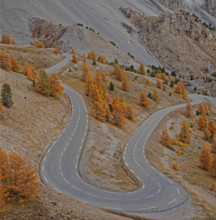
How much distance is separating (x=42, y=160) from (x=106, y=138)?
14.7 metres

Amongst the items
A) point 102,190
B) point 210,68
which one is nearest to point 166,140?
point 102,190

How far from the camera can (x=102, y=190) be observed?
73.8ft

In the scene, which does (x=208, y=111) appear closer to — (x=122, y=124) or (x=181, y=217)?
(x=122, y=124)

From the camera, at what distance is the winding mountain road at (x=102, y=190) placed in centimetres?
2042

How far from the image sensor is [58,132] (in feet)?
120

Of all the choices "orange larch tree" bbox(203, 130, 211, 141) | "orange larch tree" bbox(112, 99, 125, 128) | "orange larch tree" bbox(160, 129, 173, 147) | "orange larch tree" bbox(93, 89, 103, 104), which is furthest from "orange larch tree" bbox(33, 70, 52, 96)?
"orange larch tree" bbox(203, 130, 211, 141)

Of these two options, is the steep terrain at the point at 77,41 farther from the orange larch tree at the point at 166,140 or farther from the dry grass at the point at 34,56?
the orange larch tree at the point at 166,140

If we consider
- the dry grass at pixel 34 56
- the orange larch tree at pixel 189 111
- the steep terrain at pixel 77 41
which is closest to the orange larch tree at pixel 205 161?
the orange larch tree at pixel 189 111

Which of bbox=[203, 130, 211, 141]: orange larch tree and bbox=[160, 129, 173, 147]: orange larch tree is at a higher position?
bbox=[203, 130, 211, 141]: orange larch tree

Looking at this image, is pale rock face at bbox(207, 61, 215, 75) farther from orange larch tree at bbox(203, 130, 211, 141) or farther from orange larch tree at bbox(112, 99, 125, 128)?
orange larch tree at bbox(112, 99, 125, 128)

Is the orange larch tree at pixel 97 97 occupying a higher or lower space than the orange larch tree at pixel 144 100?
lower

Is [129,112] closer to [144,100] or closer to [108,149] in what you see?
[144,100]

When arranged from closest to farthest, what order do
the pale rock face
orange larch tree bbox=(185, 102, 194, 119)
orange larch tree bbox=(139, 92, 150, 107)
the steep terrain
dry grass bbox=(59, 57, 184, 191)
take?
dry grass bbox=(59, 57, 184, 191), orange larch tree bbox=(139, 92, 150, 107), orange larch tree bbox=(185, 102, 194, 119), the steep terrain, the pale rock face

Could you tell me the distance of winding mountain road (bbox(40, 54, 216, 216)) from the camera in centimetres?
2042
